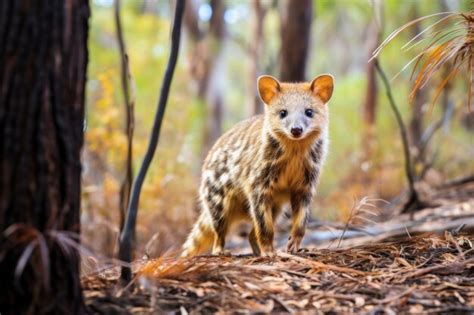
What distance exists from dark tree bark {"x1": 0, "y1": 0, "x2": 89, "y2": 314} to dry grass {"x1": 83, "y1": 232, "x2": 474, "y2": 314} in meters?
0.41

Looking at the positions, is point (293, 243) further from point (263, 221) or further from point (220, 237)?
point (220, 237)

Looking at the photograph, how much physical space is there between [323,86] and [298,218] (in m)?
1.22

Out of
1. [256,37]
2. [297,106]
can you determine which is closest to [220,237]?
[297,106]

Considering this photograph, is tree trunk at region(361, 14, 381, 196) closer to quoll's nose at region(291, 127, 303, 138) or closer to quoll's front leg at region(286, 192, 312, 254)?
quoll's front leg at region(286, 192, 312, 254)

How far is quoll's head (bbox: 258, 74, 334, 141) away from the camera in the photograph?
5.50 metres

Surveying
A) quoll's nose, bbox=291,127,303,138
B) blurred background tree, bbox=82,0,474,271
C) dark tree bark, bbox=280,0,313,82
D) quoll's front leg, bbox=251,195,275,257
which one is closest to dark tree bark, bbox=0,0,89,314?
quoll's nose, bbox=291,127,303,138

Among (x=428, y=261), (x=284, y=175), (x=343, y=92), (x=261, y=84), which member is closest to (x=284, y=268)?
(x=428, y=261)

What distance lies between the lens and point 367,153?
14.3 meters

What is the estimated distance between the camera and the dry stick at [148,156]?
342 centimetres

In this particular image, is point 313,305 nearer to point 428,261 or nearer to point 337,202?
point 428,261

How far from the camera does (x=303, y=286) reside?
3.74 meters

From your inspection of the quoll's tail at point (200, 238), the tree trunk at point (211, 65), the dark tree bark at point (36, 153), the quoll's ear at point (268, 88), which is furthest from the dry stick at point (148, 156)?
the tree trunk at point (211, 65)

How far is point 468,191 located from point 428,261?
16.4 ft

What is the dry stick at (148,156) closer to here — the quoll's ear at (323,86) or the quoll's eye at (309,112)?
the quoll's eye at (309,112)
